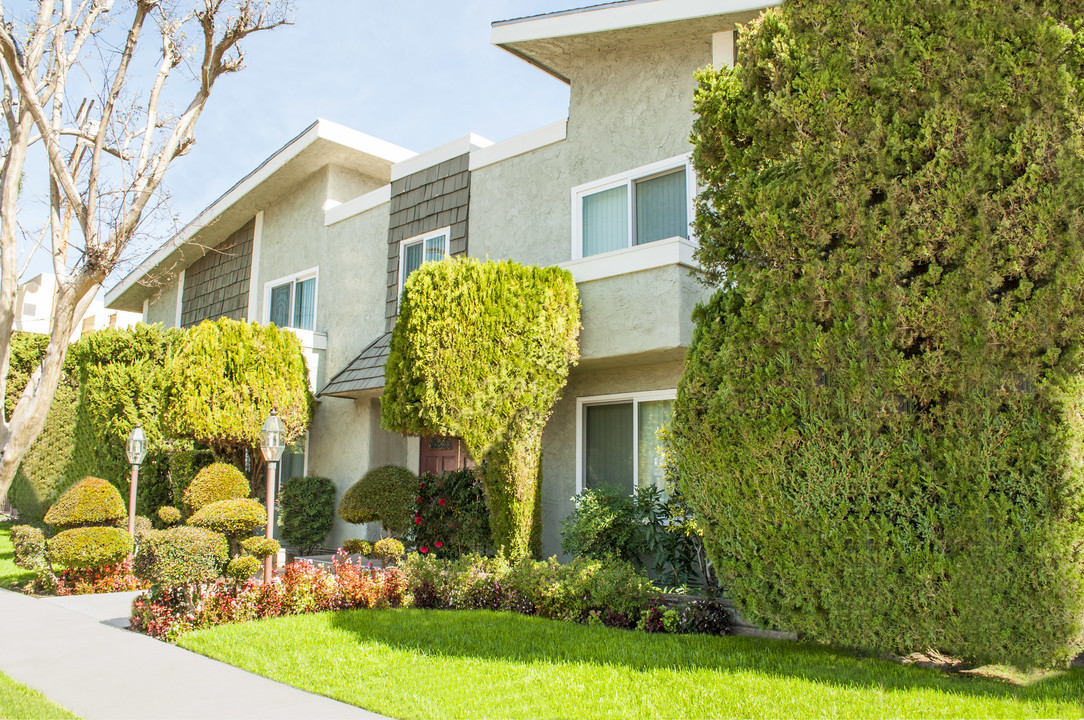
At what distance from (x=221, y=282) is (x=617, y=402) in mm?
12849

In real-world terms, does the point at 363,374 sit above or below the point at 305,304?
below

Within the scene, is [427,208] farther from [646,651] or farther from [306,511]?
[646,651]

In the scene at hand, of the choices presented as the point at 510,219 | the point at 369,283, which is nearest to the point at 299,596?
the point at 510,219

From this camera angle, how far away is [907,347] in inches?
228

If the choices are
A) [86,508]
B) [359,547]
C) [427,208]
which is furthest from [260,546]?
[427,208]

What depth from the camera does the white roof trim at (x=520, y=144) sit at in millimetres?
11977

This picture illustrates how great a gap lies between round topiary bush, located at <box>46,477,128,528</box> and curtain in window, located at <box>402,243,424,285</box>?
6.05 meters

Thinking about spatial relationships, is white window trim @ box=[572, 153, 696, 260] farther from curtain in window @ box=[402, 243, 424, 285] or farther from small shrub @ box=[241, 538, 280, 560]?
small shrub @ box=[241, 538, 280, 560]

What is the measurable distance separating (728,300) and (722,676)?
305 centimetres

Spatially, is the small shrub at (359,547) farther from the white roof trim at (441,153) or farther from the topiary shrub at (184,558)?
the white roof trim at (441,153)

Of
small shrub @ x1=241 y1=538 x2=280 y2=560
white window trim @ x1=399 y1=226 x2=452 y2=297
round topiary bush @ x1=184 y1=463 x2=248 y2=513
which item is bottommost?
small shrub @ x1=241 y1=538 x2=280 y2=560

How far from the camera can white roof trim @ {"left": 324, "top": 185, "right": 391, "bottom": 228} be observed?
15.0 meters

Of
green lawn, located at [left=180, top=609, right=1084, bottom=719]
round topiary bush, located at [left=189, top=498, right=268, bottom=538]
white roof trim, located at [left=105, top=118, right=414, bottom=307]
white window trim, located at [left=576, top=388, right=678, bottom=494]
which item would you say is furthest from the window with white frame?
green lawn, located at [left=180, top=609, right=1084, bottom=719]

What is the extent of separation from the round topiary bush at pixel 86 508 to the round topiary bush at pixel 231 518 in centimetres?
244
